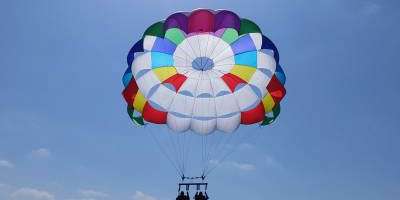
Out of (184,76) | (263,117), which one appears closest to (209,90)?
(184,76)

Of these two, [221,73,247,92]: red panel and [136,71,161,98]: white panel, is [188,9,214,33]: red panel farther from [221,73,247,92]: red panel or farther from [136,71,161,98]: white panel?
[136,71,161,98]: white panel

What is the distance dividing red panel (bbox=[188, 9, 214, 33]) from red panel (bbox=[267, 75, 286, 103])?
3906mm

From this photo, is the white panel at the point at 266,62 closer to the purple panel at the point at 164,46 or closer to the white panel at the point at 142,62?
Result: the purple panel at the point at 164,46

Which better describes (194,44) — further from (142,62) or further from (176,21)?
(142,62)

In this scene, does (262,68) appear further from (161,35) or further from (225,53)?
(161,35)

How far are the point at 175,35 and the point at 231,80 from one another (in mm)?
3500

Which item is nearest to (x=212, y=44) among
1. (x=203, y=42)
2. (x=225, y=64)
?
(x=203, y=42)

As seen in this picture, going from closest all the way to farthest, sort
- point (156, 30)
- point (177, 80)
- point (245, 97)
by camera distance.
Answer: point (156, 30)
point (245, 97)
point (177, 80)

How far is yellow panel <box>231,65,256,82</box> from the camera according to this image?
80.5 ft

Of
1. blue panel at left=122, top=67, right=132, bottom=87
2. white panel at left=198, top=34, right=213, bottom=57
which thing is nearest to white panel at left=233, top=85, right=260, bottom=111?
white panel at left=198, top=34, right=213, bottom=57

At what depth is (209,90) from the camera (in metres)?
24.9

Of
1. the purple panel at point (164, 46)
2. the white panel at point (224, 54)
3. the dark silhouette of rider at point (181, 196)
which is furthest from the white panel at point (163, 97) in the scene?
the dark silhouette of rider at point (181, 196)

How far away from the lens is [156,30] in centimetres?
2362

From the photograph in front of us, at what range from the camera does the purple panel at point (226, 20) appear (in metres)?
23.1
